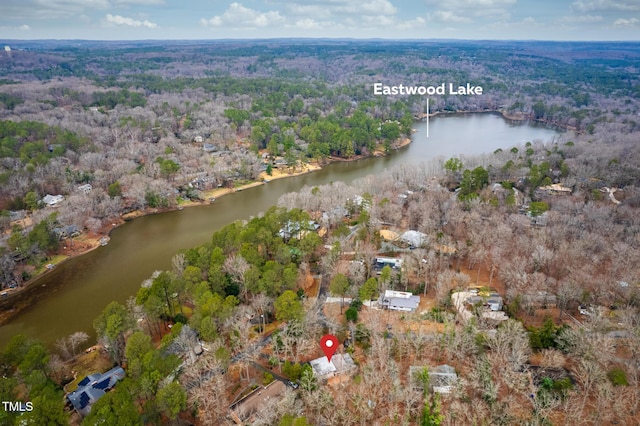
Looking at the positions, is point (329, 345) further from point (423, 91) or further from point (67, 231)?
point (423, 91)

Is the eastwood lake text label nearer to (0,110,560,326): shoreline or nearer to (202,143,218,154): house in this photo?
(0,110,560,326): shoreline

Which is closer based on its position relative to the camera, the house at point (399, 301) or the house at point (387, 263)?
the house at point (399, 301)

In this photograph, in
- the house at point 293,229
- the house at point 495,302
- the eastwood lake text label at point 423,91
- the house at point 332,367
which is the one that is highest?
the eastwood lake text label at point 423,91

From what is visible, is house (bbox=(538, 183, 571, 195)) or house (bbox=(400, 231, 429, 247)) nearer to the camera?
house (bbox=(400, 231, 429, 247))

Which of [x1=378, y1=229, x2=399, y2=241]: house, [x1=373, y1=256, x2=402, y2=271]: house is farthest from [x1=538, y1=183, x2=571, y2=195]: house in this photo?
[x1=373, y1=256, x2=402, y2=271]: house

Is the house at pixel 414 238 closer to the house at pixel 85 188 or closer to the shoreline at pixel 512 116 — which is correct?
the house at pixel 85 188

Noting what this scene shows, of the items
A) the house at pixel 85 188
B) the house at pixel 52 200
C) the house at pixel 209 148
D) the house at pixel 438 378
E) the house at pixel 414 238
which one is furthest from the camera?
the house at pixel 209 148

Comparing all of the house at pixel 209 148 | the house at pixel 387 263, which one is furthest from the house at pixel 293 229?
the house at pixel 209 148
